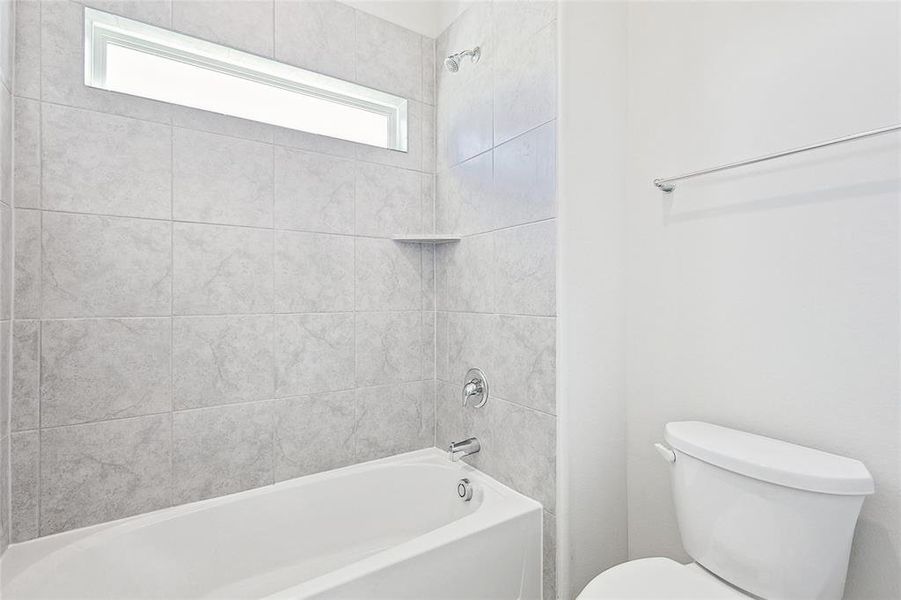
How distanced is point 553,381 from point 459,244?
77 centimetres

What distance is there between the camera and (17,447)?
1326 mm

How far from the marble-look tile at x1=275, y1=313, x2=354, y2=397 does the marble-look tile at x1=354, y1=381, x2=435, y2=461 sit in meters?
0.14

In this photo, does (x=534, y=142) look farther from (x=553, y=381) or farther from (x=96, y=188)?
(x=96, y=188)

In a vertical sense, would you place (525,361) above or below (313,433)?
above

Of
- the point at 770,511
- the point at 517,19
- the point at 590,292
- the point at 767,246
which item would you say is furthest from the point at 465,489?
the point at 517,19

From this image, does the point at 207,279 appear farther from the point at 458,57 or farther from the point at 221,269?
the point at 458,57

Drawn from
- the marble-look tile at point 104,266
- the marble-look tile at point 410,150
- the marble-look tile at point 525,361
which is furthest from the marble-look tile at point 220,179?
the marble-look tile at point 525,361

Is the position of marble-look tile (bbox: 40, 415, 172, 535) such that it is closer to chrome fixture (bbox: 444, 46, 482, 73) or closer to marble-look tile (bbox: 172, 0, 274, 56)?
marble-look tile (bbox: 172, 0, 274, 56)

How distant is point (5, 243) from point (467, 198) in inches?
59.6

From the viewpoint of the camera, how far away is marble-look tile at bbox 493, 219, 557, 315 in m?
1.47

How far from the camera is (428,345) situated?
6.94 ft

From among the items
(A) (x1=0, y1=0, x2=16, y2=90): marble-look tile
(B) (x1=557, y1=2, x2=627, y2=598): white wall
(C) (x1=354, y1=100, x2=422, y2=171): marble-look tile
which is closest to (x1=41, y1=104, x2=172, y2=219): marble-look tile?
(A) (x1=0, y1=0, x2=16, y2=90): marble-look tile

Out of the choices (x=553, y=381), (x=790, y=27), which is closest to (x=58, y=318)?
(x=553, y=381)

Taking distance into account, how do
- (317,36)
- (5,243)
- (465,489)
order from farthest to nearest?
(317,36)
(465,489)
(5,243)
